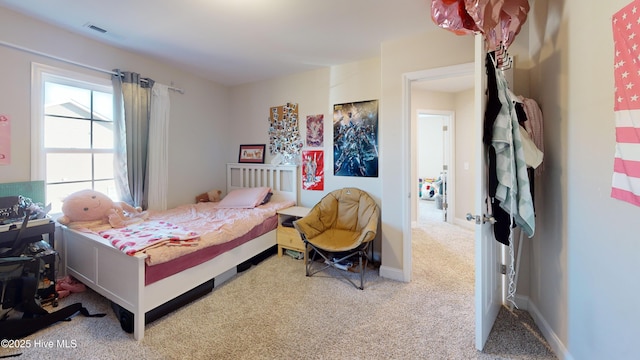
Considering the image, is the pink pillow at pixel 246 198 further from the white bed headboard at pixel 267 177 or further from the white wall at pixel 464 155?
the white wall at pixel 464 155

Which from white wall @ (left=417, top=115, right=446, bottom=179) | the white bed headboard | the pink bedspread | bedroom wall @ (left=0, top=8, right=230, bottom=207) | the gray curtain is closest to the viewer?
the pink bedspread

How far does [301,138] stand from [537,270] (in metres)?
2.78

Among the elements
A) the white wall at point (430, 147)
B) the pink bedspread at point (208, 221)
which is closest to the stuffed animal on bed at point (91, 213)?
the pink bedspread at point (208, 221)

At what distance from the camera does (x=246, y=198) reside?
11.3ft

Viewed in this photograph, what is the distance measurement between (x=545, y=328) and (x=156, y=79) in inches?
173

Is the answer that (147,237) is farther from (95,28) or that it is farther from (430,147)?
(430,147)

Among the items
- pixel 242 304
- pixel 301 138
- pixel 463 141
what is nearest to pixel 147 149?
pixel 301 138

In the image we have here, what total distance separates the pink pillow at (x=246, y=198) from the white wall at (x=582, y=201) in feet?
9.36

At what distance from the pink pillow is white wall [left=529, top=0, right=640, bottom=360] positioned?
2.85 metres

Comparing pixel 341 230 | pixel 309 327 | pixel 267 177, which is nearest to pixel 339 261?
pixel 341 230

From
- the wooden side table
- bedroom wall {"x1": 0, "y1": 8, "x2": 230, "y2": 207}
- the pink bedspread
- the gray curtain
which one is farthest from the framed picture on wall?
the gray curtain

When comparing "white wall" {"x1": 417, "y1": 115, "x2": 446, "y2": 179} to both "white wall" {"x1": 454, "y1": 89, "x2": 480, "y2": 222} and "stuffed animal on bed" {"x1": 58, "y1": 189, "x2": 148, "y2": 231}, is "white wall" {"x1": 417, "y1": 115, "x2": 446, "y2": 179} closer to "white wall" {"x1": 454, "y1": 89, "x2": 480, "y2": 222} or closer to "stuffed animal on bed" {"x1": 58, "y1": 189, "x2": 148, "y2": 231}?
"white wall" {"x1": 454, "y1": 89, "x2": 480, "y2": 222}

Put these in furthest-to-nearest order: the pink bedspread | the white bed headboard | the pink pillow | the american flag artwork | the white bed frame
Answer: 1. the white bed headboard
2. the pink pillow
3. the pink bedspread
4. the white bed frame
5. the american flag artwork

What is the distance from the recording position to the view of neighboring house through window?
2439 mm
